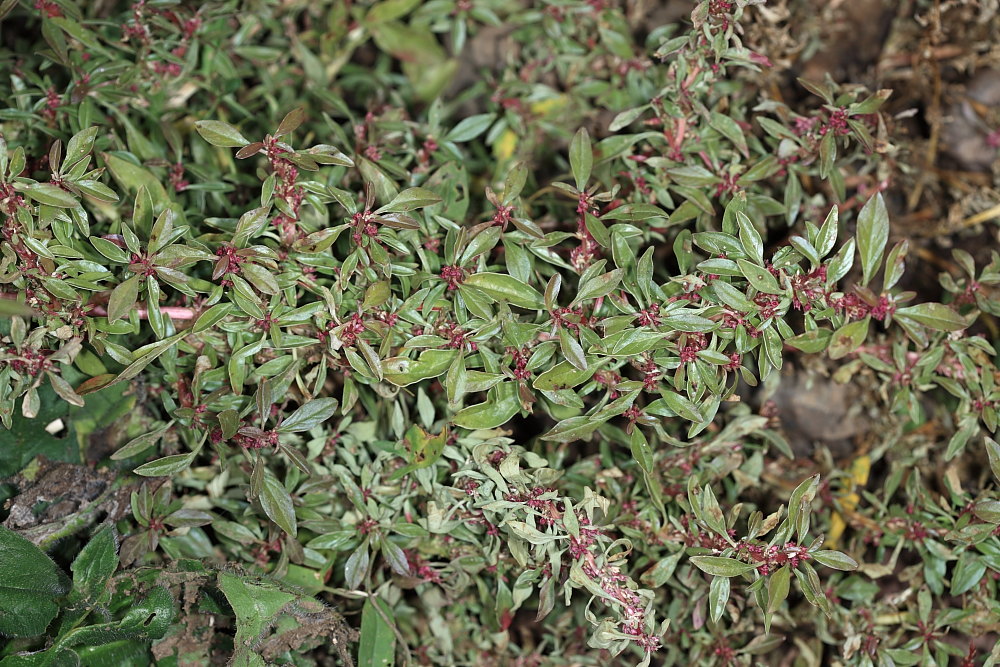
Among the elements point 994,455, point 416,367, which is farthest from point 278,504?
point 994,455

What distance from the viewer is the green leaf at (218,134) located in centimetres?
148

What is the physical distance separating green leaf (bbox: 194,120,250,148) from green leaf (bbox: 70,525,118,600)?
0.80 meters

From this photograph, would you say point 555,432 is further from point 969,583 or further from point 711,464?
point 969,583

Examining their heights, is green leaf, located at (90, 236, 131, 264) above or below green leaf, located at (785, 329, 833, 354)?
above

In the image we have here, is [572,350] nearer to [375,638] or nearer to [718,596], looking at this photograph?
[718,596]

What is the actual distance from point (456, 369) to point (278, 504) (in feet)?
1.39

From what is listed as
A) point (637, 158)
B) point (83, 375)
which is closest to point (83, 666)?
point (83, 375)

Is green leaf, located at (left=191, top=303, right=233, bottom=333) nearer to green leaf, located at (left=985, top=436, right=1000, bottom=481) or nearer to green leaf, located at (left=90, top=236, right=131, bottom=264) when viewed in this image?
green leaf, located at (left=90, top=236, right=131, bottom=264)

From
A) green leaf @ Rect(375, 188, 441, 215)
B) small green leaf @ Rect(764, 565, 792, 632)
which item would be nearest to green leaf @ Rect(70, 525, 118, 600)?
green leaf @ Rect(375, 188, 441, 215)

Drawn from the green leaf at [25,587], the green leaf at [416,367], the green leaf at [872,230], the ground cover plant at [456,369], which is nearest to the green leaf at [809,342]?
the ground cover plant at [456,369]

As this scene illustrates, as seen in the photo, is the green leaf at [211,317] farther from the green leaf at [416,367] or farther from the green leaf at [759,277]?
the green leaf at [759,277]

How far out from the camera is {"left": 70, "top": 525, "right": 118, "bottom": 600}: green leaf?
1528 mm

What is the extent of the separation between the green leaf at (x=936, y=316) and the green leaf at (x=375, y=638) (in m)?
1.22

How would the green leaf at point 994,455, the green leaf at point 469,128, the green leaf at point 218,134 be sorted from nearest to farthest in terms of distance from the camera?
the green leaf at point 218,134
the green leaf at point 994,455
the green leaf at point 469,128
